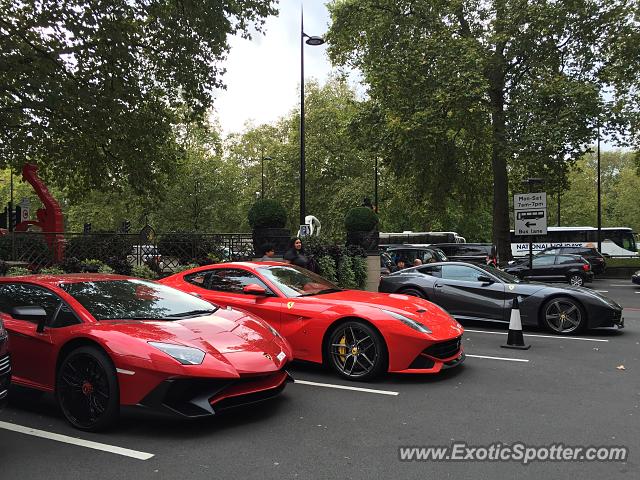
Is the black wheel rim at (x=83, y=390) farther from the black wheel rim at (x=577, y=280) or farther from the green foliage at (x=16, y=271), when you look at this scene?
the black wheel rim at (x=577, y=280)

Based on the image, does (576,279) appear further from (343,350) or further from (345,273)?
(343,350)

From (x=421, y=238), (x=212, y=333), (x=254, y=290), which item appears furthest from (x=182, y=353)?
(x=421, y=238)

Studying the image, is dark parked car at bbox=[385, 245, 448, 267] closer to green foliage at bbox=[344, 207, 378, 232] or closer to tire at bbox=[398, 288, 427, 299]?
green foliage at bbox=[344, 207, 378, 232]

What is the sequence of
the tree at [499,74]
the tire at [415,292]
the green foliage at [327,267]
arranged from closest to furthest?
the tire at [415,292]
the green foliage at [327,267]
the tree at [499,74]

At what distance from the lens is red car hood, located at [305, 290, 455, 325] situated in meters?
6.19

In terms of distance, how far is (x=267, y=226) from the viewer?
1414 cm

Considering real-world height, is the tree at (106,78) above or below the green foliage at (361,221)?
above

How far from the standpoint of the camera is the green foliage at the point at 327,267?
45.1ft

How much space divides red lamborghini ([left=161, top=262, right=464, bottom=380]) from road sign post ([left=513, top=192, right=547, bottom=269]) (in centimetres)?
735

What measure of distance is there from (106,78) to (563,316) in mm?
12046

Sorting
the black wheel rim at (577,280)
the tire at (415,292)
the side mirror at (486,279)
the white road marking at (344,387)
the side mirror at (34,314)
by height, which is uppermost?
the side mirror at (34,314)

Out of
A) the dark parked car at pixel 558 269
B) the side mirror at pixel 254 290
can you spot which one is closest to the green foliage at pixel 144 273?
the side mirror at pixel 254 290

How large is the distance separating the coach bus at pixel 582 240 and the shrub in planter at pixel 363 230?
2349 cm

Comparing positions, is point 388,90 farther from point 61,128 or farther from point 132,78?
point 61,128
